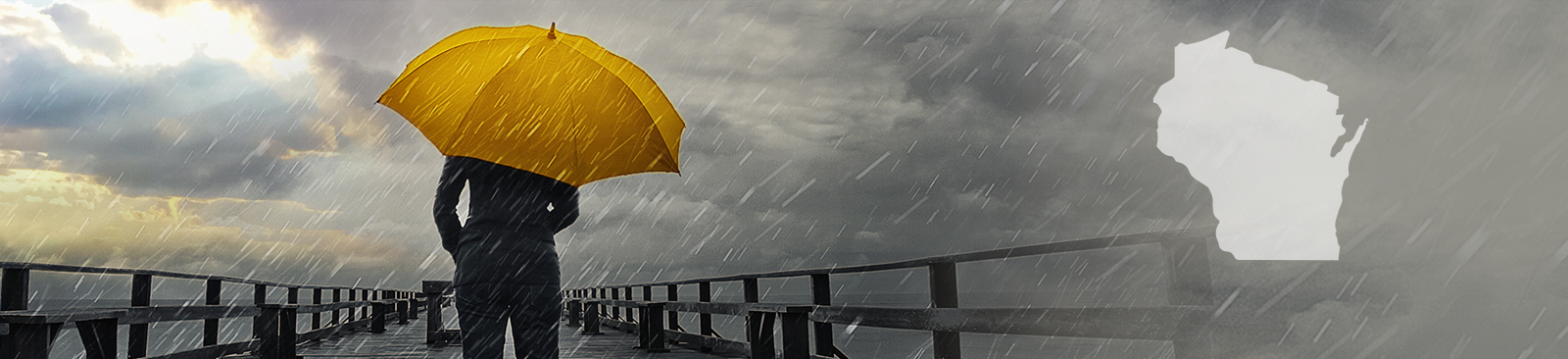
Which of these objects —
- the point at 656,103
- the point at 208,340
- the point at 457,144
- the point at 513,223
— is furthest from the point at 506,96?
the point at 208,340

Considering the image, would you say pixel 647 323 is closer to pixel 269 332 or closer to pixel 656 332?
pixel 656 332

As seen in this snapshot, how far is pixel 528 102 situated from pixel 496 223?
56 centimetres

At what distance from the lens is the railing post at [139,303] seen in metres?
6.56

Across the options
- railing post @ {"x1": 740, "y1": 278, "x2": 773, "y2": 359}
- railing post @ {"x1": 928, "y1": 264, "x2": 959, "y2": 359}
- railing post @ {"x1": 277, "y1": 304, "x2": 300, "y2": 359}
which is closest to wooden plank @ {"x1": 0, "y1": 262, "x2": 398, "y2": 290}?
railing post @ {"x1": 277, "y1": 304, "x2": 300, "y2": 359}

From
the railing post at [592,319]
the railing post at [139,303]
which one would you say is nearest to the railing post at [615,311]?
the railing post at [592,319]

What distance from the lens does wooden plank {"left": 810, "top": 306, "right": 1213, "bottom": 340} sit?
89.1 inches

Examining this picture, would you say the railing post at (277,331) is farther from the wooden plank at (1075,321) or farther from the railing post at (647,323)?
the wooden plank at (1075,321)

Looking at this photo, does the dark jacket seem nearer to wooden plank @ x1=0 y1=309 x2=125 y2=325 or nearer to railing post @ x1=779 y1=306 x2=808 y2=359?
railing post @ x1=779 y1=306 x2=808 y2=359

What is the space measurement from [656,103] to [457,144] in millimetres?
1115

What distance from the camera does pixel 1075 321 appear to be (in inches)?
97.5

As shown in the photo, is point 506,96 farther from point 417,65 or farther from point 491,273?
point 491,273

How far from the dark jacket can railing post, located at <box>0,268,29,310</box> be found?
4.15m

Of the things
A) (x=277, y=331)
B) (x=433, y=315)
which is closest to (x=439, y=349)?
(x=433, y=315)

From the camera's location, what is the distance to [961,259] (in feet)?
15.5
